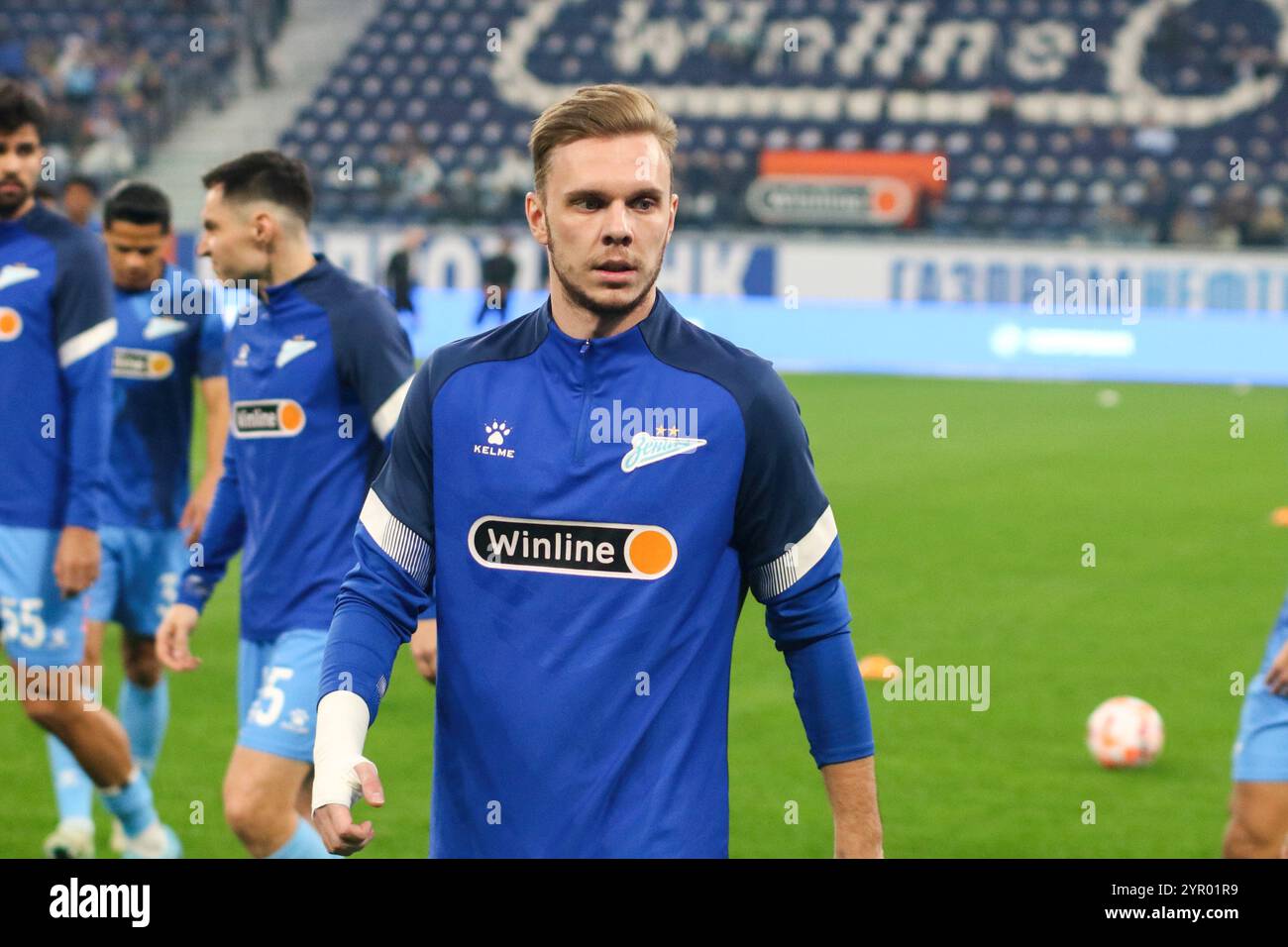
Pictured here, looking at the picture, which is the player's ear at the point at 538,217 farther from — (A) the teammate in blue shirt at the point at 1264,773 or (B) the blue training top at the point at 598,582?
(A) the teammate in blue shirt at the point at 1264,773

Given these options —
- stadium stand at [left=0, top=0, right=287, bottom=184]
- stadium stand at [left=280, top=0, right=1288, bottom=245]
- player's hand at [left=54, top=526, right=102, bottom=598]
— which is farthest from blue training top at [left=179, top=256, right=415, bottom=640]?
stadium stand at [left=0, top=0, right=287, bottom=184]

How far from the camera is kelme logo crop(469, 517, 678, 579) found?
312 cm

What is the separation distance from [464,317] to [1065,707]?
15.6 metres

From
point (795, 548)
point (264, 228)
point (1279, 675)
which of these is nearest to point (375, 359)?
point (264, 228)

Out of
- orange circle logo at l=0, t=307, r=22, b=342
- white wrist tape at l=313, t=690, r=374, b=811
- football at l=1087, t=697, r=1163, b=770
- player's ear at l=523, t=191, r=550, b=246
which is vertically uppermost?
orange circle logo at l=0, t=307, r=22, b=342

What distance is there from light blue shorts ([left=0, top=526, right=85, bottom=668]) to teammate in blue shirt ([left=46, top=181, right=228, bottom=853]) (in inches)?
36.0

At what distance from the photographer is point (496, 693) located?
3.15 m

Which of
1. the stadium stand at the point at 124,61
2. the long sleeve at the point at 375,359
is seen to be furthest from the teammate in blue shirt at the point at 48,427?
the stadium stand at the point at 124,61

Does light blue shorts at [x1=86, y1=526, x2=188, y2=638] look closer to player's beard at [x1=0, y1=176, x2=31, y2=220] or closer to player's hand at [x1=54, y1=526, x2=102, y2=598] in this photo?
player's hand at [x1=54, y1=526, x2=102, y2=598]

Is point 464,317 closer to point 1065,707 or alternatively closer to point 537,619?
point 1065,707

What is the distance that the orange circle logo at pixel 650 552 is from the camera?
10.2 feet

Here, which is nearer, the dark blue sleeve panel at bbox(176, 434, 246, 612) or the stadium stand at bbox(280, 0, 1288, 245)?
the dark blue sleeve panel at bbox(176, 434, 246, 612)

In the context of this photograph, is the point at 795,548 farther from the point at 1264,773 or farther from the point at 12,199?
the point at 12,199

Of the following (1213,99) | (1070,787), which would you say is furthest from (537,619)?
(1213,99)
